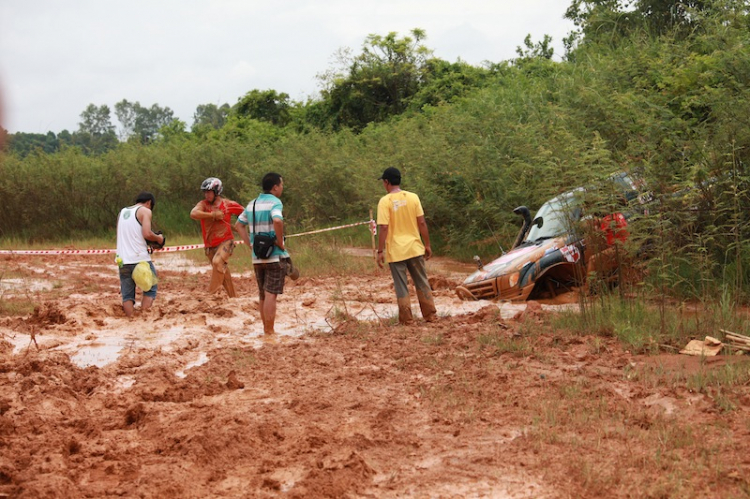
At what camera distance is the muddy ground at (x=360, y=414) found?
4754 millimetres

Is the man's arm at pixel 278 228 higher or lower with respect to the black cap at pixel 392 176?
lower

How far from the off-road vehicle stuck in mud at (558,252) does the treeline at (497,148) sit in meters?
0.30

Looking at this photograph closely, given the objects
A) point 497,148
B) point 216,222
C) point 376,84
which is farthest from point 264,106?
point 216,222

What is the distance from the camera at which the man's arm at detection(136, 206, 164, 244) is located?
10969 millimetres

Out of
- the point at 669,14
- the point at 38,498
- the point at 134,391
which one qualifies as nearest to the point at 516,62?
the point at 669,14

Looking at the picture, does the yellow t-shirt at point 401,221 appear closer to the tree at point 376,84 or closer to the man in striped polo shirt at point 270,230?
the man in striped polo shirt at point 270,230

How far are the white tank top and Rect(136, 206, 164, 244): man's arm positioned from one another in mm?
47

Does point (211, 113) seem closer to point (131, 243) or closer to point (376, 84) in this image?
point (376, 84)

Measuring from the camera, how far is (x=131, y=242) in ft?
35.9

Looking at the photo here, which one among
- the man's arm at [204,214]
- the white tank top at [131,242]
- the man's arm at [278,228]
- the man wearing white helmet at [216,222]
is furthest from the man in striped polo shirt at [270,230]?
the man wearing white helmet at [216,222]

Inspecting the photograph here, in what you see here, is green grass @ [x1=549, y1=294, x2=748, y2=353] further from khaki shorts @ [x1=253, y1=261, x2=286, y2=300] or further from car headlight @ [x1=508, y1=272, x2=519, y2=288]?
khaki shorts @ [x1=253, y1=261, x2=286, y2=300]

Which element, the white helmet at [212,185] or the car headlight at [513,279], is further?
the car headlight at [513,279]

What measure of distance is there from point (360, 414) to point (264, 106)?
1520 inches

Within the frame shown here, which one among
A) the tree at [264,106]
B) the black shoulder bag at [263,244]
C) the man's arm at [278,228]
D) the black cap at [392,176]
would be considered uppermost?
the tree at [264,106]
